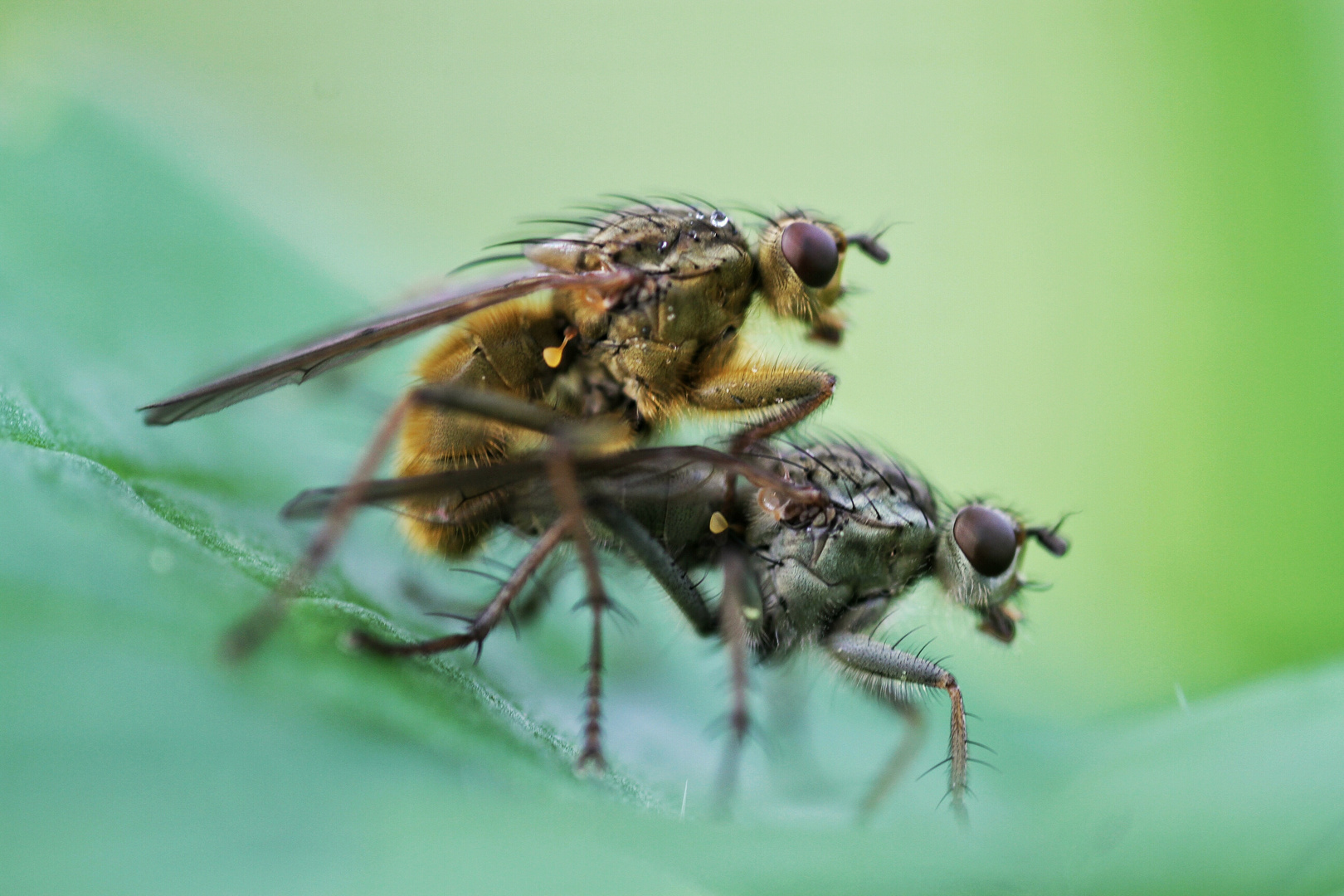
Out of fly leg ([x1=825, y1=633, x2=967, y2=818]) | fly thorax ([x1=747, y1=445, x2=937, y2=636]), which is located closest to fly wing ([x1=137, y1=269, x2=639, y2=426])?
fly thorax ([x1=747, y1=445, x2=937, y2=636])

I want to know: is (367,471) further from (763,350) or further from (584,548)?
(763,350)

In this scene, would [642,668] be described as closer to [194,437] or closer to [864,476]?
[864,476]

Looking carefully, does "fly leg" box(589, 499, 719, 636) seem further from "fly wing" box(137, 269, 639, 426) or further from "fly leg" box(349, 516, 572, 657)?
"fly wing" box(137, 269, 639, 426)

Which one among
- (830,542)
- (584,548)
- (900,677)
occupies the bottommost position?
(900,677)

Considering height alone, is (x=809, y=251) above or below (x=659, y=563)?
above

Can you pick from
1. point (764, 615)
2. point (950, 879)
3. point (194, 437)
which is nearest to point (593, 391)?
point (764, 615)

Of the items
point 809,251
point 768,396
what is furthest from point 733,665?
point 809,251
